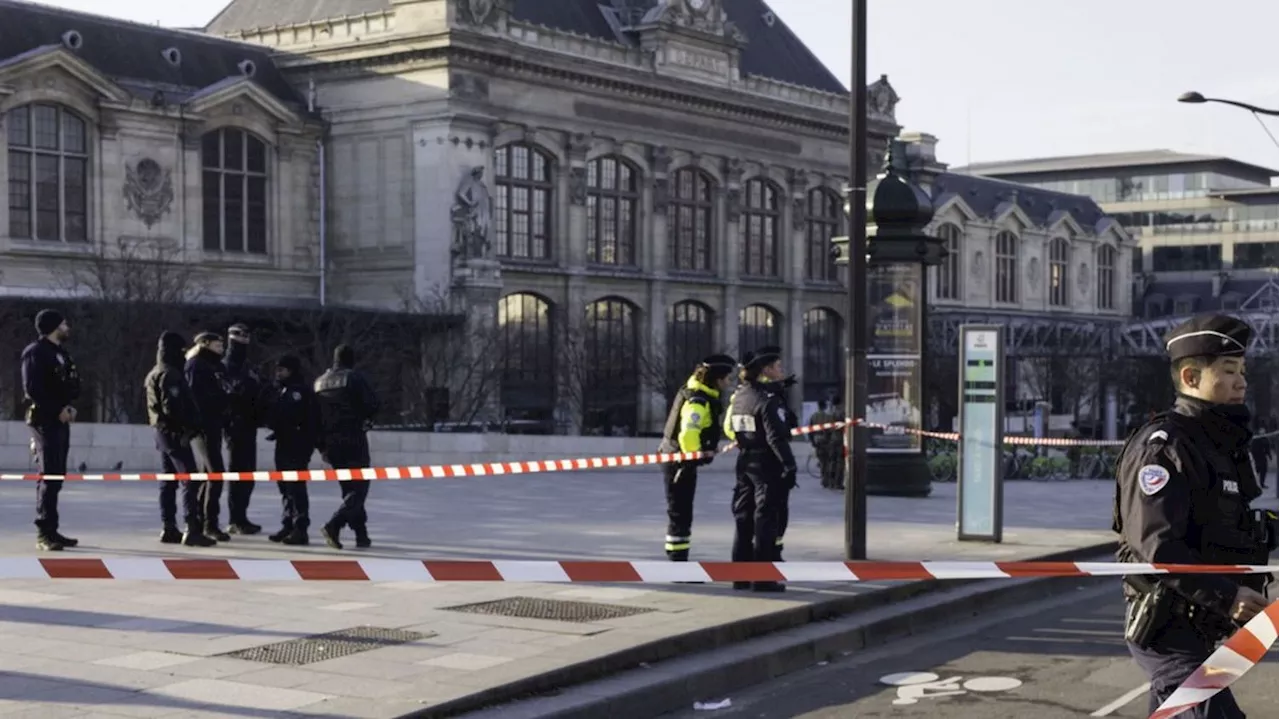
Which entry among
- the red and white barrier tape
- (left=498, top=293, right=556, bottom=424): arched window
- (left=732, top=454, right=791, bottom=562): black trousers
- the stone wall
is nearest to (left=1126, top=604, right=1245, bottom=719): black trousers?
the red and white barrier tape

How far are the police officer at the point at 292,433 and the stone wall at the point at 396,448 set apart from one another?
12236 millimetres

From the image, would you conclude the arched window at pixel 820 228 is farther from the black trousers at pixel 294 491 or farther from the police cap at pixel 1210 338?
the police cap at pixel 1210 338

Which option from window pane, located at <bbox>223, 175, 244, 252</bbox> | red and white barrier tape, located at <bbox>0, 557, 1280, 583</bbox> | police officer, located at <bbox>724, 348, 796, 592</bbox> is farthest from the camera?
window pane, located at <bbox>223, 175, 244, 252</bbox>

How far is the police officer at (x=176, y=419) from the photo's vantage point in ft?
48.9

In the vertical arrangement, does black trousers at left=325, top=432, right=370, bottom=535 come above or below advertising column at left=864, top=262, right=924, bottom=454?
below

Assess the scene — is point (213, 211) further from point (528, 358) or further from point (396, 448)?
point (396, 448)

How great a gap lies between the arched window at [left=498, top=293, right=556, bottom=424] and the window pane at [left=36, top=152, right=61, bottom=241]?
14.9m

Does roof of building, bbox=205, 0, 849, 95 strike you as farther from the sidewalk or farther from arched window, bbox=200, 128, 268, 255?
the sidewalk

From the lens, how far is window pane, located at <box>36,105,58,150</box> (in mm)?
49969

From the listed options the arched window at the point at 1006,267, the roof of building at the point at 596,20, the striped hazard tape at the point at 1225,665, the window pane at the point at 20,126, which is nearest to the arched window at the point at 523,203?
the roof of building at the point at 596,20

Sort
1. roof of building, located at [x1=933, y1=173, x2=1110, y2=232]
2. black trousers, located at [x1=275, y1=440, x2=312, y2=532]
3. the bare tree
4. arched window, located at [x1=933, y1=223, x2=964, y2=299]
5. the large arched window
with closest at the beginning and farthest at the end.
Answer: black trousers, located at [x1=275, y1=440, x2=312, y2=532], the bare tree, the large arched window, arched window, located at [x1=933, y1=223, x2=964, y2=299], roof of building, located at [x1=933, y1=173, x2=1110, y2=232]

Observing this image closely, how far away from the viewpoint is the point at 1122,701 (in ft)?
31.6

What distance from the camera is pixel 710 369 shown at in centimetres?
1347

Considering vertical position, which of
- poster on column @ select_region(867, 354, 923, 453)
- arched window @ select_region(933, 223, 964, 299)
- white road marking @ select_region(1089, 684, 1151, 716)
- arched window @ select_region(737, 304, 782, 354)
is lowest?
white road marking @ select_region(1089, 684, 1151, 716)
